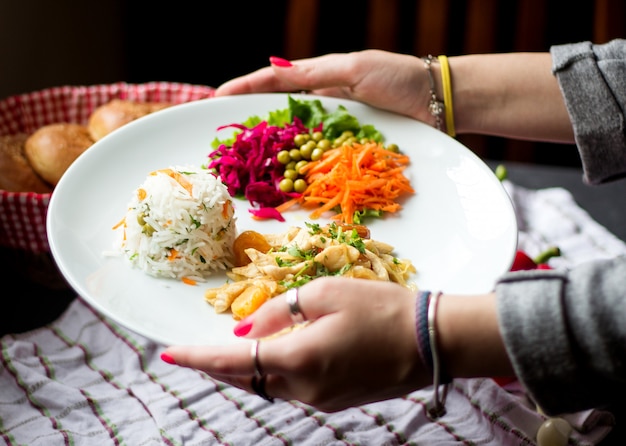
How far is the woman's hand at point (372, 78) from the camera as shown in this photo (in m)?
2.21

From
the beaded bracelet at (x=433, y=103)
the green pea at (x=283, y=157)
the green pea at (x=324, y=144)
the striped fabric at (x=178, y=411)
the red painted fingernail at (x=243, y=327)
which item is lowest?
the striped fabric at (x=178, y=411)

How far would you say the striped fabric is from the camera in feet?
5.99

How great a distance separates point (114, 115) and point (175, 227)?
1.14 m

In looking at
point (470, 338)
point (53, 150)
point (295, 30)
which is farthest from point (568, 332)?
point (295, 30)

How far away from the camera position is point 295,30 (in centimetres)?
416

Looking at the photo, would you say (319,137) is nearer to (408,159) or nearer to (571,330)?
(408,159)

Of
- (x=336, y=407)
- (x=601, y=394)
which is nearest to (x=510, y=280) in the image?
(x=601, y=394)

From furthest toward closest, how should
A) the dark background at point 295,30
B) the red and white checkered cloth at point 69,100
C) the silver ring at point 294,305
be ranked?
the dark background at point 295,30, the red and white checkered cloth at point 69,100, the silver ring at point 294,305

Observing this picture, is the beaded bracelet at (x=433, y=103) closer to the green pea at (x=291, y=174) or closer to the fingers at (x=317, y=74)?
the fingers at (x=317, y=74)

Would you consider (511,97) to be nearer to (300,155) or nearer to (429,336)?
(300,155)

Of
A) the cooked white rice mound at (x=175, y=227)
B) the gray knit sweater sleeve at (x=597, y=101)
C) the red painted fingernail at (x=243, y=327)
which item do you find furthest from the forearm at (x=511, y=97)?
the red painted fingernail at (x=243, y=327)

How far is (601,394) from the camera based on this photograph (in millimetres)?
1268

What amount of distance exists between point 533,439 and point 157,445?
918 mm

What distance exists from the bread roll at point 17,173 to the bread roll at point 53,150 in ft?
0.07
